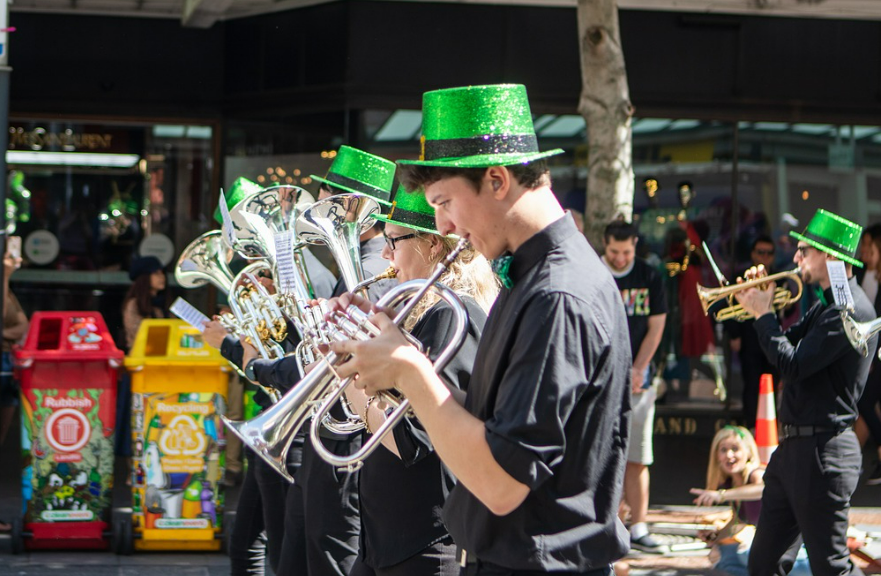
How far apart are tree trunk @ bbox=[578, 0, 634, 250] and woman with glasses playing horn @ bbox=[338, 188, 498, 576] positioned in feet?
11.9

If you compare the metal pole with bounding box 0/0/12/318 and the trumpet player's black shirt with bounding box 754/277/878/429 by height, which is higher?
the metal pole with bounding box 0/0/12/318

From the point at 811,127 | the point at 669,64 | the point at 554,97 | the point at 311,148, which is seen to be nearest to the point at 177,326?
the point at 311,148

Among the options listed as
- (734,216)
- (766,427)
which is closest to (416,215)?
(766,427)

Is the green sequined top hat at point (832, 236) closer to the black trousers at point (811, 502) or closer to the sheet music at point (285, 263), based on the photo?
the black trousers at point (811, 502)

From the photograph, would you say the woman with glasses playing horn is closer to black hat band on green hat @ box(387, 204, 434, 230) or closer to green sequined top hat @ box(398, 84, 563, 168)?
black hat band on green hat @ box(387, 204, 434, 230)

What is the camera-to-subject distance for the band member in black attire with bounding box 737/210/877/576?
190 inches

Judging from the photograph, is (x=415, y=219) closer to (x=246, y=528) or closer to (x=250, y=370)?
(x=250, y=370)

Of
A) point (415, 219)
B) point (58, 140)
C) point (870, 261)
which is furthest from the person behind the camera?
point (58, 140)

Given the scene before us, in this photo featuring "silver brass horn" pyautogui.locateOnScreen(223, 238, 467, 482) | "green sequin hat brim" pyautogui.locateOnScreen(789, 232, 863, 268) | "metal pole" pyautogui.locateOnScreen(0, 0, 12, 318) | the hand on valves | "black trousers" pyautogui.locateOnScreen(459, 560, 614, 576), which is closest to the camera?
"black trousers" pyautogui.locateOnScreen(459, 560, 614, 576)

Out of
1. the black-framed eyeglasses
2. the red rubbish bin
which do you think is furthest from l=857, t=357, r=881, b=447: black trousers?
the black-framed eyeglasses

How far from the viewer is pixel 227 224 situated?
4422 millimetres

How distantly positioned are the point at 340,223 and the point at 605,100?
2.99m

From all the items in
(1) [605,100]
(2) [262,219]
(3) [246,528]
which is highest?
(1) [605,100]

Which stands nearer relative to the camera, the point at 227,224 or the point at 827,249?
the point at 227,224
